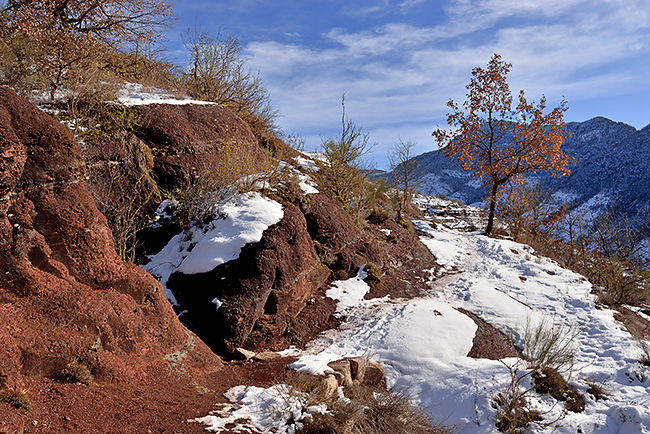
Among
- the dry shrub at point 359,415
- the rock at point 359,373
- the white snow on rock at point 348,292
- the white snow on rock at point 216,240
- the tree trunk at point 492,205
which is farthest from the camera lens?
the tree trunk at point 492,205

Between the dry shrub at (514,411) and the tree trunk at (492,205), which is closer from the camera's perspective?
the dry shrub at (514,411)

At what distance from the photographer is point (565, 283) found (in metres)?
9.02

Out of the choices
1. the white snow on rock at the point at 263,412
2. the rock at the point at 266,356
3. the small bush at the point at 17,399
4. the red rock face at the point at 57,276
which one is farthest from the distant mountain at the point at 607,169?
the small bush at the point at 17,399

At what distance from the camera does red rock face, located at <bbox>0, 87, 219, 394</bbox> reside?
2682 mm

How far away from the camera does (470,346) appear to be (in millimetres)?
5730

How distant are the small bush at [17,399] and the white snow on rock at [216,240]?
2957 millimetres

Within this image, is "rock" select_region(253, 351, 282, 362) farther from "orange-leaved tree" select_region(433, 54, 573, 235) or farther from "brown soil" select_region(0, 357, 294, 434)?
"orange-leaved tree" select_region(433, 54, 573, 235)

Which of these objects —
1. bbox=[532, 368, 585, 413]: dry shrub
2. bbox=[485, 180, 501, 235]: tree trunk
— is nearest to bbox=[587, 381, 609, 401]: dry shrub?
bbox=[532, 368, 585, 413]: dry shrub

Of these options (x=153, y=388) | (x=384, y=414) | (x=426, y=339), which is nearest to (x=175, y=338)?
(x=153, y=388)

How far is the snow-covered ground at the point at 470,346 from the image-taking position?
428cm

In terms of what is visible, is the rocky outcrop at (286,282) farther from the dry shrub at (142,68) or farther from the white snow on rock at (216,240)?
the dry shrub at (142,68)

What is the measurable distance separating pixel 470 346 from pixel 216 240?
171 inches

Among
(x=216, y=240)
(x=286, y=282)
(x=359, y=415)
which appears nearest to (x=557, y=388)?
(x=359, y=415)

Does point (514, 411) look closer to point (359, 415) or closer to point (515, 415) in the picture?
point (515, 415)
